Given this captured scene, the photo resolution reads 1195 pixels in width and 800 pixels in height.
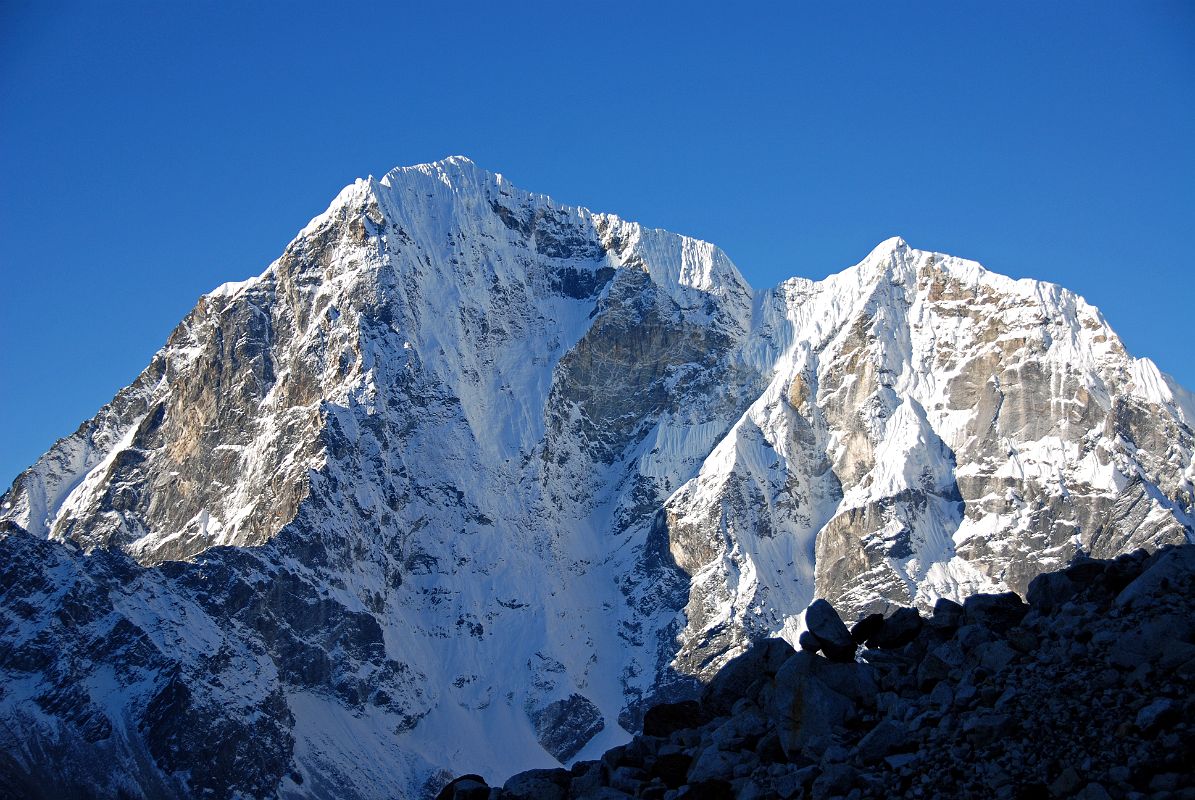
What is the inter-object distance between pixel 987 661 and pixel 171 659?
18114cm

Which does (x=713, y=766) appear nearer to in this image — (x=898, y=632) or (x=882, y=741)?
(x=882, y=741)

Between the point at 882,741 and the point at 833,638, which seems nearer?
the point at 882,741

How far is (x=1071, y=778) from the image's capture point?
2556 cm

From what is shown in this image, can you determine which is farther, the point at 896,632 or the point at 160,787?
the point at 160,787

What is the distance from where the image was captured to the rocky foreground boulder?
2622 centimetres

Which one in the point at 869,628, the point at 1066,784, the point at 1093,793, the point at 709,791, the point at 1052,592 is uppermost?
the point at 869,628

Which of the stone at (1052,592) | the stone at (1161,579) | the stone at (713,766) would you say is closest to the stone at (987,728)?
the stone at (1161,579)

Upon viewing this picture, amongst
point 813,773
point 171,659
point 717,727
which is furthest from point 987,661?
point 171,659

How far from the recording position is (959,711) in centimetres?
2886

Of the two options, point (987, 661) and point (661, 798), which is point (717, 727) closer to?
point (661, 798)

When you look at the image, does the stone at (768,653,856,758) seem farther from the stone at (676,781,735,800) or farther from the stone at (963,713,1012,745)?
the stone at (963,713,1012,745)

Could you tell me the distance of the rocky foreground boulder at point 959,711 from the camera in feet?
86.0

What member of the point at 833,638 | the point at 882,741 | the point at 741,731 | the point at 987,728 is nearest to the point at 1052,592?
the point at 833,638

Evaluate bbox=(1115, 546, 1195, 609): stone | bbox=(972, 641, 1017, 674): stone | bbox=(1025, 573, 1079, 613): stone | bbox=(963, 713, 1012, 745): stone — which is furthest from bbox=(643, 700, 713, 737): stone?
bbox=(1115, 546, 1195, 609): stone
